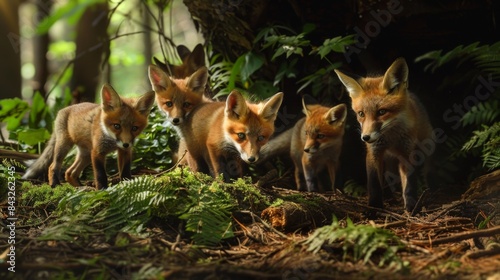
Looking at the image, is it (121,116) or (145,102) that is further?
(145,102)

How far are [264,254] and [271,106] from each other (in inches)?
88.3

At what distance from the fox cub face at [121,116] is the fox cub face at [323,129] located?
1860 millimetres

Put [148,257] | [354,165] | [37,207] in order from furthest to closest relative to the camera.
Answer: [354,165] < [37,207] < [148,257]

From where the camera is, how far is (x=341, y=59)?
21.2 ft

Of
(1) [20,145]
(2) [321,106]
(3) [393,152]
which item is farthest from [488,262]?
(1) [20,145]

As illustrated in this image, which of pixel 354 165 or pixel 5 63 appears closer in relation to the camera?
pixel 354 165

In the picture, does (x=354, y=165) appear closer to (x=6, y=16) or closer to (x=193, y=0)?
(x=193, y=0)

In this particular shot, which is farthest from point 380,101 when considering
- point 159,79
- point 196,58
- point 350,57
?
point 196,58

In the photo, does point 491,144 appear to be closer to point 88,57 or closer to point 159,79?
point 159,79

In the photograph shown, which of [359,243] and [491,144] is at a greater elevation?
[491,144]

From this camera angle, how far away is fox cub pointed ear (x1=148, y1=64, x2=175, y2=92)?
20.5ft

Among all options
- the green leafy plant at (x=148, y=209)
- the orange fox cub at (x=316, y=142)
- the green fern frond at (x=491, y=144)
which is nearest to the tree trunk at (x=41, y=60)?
the orange fox cub at (x=316, y=142)

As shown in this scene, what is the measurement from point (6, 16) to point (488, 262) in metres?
8.31

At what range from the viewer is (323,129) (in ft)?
19.5
